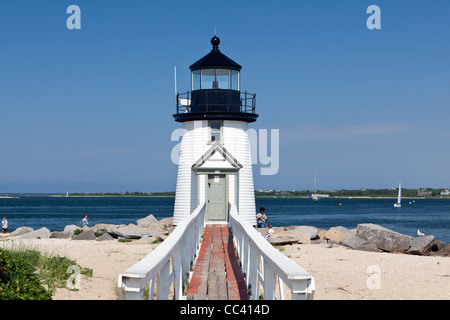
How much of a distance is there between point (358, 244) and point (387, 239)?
1543mm

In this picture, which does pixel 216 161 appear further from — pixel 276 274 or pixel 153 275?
pixel 153 275

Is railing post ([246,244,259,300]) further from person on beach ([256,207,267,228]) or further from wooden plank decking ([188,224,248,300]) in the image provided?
person on beach ([256,207,267,228])

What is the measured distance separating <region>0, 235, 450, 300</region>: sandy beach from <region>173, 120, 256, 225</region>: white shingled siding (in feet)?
8.37

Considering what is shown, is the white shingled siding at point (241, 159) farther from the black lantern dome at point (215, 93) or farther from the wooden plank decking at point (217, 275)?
the wooden plank decking at point (217, 275)

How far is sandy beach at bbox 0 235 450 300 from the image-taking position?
519 inches

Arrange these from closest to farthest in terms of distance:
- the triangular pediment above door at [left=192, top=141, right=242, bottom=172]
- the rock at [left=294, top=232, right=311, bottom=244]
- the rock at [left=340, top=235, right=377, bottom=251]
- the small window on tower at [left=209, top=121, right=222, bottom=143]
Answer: the triangular pediment above door at [left=192, top=141, right=242, bottom=172] → the small window on tower at [left=209, top=121, right=222, bottom=143] → the rock at [left=340, top=235, right=377, bottom=251] → the rock at [left=294, top=232, right=311, bottom=244]

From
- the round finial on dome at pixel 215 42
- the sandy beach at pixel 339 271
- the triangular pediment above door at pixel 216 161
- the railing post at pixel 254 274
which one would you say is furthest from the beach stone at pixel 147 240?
the railing post at pixel 254 274

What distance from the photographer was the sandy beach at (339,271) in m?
13.2

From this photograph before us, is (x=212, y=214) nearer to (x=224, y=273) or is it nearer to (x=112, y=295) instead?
(x=112, y=295)

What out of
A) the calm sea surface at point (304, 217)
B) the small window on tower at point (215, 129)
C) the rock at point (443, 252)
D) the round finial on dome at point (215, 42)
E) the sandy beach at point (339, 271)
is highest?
the round finial on dome at point (215, 42)

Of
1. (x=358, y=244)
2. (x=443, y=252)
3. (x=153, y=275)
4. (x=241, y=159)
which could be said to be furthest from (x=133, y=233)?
(x=153, y=275)

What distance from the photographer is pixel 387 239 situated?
24875 millimetres

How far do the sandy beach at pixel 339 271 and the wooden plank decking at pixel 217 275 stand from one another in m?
2.36

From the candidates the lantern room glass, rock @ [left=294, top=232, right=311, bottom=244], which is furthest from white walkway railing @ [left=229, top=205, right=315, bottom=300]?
rock @ [left=294, top=232, right=311, bottom=244]
